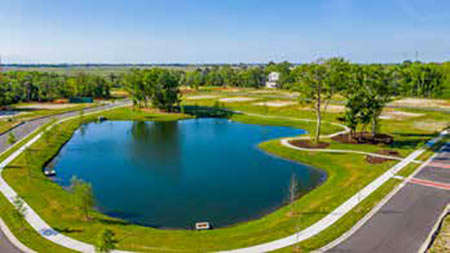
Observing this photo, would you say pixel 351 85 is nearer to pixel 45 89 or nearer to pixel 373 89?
pixel 373 89

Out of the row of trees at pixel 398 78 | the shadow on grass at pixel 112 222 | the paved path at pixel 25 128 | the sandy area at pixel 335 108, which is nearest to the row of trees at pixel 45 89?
the paved path at pixel 25 128

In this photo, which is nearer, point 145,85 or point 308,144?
point 308,144

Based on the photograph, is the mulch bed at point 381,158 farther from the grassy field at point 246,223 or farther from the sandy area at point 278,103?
the sandy area at point 278,103

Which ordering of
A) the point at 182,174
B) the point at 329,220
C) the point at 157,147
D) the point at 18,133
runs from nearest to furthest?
1. the point at 329,220
2. the point at 182,174
3. the point at 157,147
4. the point at 18,133

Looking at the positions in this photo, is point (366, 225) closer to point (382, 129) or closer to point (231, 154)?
point (231, 154)

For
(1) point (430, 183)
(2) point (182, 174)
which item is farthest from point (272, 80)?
(1) point (430, 183)

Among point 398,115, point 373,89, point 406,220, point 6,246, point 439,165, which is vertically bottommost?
point 6,246

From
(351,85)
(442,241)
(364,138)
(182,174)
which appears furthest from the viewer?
(364,138)

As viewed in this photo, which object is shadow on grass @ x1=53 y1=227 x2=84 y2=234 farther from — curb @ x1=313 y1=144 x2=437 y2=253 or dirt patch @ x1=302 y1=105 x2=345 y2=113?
dirt patch @ x1=302 y1=105 x2=345 y2=113
